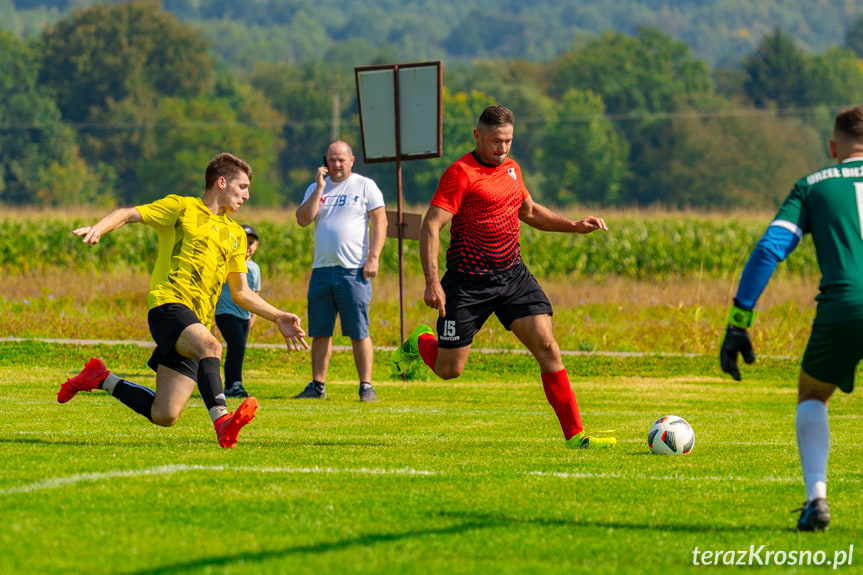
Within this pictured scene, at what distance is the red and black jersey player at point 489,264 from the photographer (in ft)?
27.2

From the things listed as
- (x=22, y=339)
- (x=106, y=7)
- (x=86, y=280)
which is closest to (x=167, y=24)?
(x=106, y=7)

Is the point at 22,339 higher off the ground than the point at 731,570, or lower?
lower

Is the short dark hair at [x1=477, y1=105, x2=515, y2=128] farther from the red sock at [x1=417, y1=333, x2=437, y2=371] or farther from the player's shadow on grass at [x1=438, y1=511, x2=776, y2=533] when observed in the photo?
the player's shadow on grass at [x1=438, y1=511, x2=776, y2=533]

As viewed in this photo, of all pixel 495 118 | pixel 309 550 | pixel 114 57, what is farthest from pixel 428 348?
pixel 114 57

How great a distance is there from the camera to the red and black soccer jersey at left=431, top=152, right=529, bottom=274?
27.3 feet

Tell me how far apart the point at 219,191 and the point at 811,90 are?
111 meters

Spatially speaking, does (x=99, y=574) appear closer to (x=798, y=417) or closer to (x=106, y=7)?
(x=798, y=417)

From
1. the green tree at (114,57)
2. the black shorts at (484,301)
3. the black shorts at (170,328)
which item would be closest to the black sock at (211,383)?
the black shorts at (170,328)

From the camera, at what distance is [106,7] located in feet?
318

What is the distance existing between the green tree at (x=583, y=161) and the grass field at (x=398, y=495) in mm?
84399

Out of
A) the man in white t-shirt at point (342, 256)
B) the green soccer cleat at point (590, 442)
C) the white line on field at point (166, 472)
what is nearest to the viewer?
the white line on field at point (166, 472)

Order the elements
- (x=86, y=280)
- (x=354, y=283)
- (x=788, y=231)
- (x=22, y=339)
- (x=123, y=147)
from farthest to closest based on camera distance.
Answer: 1. (x=123, y=147)
2. (x=86, y=280)
3. (x=22, y=339)
4. (x=354, y=283)
5. (x=788, y=231)

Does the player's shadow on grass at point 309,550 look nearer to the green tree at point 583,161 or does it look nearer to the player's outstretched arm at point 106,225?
the player's outstretched arm at point 106,225

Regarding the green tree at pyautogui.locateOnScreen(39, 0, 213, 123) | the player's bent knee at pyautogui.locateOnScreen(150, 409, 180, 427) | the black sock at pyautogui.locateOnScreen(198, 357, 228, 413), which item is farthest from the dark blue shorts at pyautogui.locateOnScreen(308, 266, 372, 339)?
the green tree at pyautogui.locateOnScreen(39, 0, 213, 123)
